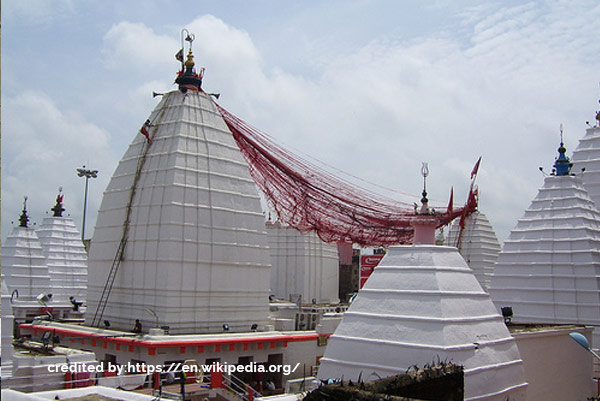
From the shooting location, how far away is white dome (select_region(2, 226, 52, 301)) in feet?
121

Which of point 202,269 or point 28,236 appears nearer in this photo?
point 202,269

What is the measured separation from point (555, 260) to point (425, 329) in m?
16.4

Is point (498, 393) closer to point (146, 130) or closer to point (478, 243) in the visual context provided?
point (146, 130)

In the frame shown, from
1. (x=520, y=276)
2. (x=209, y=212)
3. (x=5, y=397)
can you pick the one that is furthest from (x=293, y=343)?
(x=5, y=397)

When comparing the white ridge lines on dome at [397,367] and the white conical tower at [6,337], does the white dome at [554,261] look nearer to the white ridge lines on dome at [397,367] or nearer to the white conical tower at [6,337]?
the white ridge lines on dome at [397,367]

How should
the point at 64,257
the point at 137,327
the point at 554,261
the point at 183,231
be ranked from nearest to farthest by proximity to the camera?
the point at 137,327
the point at 183,231
the point at 554,261
the point at 64,257

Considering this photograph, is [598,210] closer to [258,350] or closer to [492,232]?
[492,232]

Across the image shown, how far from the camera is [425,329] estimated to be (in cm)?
1330

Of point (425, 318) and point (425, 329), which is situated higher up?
point (425, 318)

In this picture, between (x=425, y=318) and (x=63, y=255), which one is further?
(x=63, y=255)

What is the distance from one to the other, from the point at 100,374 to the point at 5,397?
996 centimetres

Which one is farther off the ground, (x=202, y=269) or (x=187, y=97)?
(x=187, y=97)

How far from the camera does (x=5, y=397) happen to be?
36.1 feet

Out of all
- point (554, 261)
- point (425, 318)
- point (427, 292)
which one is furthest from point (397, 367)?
point (554, 261)
